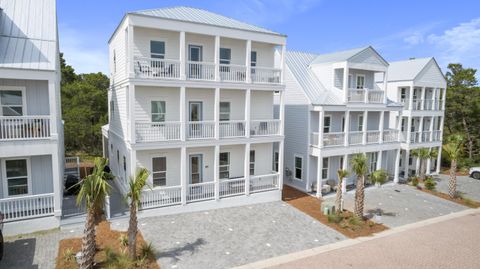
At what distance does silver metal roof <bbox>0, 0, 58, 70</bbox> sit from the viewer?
12875mm

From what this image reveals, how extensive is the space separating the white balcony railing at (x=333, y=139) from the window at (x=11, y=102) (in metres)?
17.3

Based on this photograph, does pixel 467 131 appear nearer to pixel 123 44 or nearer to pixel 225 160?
pixel 225 160

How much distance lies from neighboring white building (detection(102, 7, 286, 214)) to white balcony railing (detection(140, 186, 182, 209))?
5 cm

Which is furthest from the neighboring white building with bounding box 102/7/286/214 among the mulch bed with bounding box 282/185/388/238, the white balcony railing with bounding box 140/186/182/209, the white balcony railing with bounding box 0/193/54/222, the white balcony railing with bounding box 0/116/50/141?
the white balcony railing with bounding box 0/193/54/222

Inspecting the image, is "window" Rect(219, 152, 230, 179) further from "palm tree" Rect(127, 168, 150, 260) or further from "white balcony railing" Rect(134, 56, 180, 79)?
→ "palm tree" Rect(127, 168, 150, 260)

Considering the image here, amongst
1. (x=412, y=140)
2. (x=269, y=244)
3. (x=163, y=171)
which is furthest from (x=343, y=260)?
(x=412, y=140)

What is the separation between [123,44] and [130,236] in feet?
36.1

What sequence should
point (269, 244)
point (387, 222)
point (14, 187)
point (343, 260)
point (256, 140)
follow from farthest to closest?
point (256, 140)
point (387, 222)
point (14, 187)
point (269, 244)
point (343, 260)

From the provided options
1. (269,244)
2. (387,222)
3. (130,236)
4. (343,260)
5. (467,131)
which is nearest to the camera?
→ (130,236)

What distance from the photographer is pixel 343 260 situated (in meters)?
11.5

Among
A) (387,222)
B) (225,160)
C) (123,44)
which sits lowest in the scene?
(387,222)

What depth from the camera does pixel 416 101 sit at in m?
26.7

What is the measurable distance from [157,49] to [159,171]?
22.4 feet

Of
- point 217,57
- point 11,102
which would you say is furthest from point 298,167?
point 11,102
